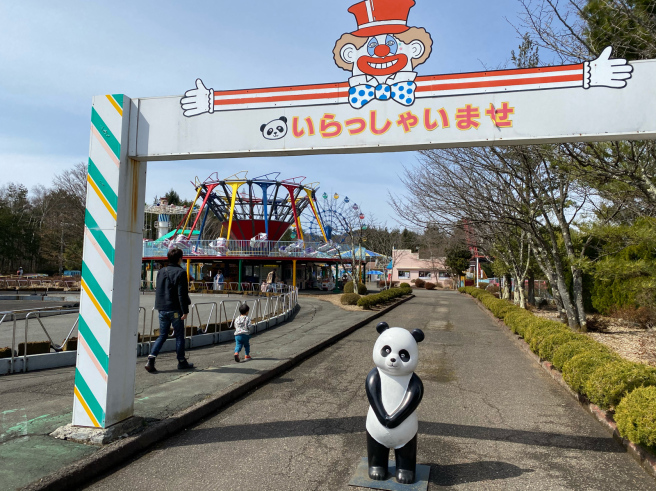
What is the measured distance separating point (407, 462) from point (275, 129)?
3338 millimetres

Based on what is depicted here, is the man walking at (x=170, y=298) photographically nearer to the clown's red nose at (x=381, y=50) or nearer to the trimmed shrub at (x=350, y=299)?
the clown's red nose at (x=381, y=50)

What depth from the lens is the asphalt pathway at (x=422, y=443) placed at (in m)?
3.77

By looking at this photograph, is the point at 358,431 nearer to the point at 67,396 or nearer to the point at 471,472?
the point at 471,472

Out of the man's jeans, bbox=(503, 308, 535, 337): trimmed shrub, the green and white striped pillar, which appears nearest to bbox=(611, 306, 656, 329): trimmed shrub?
bbox=(503, 308, 535, 337): trimmed shrub

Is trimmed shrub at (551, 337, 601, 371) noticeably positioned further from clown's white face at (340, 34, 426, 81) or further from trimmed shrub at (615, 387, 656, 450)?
clown's white face at (340, 34, 426, 81)

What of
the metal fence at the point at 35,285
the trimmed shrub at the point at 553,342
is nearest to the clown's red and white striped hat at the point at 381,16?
the trimmed shrub at the point at 553,342

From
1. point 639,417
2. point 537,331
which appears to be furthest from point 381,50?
point 537,331

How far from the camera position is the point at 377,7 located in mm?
4277

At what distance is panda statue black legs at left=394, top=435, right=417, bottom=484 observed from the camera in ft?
11.9

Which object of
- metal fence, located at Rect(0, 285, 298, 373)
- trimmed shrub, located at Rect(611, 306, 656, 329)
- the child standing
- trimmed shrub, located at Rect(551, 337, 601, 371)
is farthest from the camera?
trimmed shrub, located at Rect(611, 306, 656, 329)

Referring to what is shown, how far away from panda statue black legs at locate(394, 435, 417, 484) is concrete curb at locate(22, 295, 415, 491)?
2.46 metres

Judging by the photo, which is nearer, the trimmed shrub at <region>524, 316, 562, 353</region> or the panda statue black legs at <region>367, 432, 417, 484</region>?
the panda statue black legs at <region>367, 432, 417, 484</region>

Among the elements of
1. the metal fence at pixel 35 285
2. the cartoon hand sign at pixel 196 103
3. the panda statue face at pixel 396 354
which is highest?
the cartoon hand sign at pixel 196 103

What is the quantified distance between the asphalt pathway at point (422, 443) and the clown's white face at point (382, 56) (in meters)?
3.72
